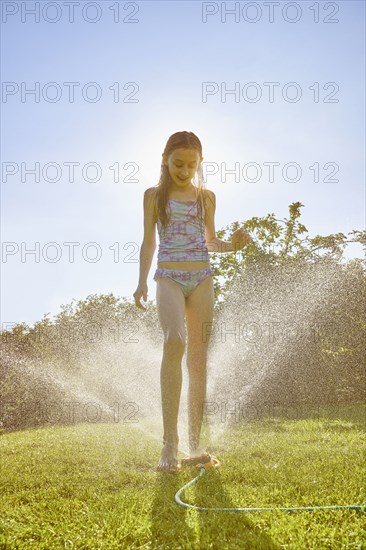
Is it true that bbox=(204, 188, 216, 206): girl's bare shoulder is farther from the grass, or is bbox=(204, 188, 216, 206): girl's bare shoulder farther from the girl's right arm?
the grass

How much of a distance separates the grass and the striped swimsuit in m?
1.10

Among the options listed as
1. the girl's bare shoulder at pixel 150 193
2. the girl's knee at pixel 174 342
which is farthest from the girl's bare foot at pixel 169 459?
the girl's bare shoulder at pixel 150 193

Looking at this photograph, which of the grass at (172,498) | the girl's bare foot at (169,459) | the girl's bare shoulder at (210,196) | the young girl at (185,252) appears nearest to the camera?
the grass at (172,498)

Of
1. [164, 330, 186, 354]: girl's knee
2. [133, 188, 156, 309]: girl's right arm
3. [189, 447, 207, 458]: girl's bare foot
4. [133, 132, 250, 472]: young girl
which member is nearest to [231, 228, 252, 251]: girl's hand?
[133, 132, 250, 472]: young girl

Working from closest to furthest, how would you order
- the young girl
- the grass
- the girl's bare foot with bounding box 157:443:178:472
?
the grass < the girl's bare foot with bounding box 157:443:178:472 < the young girl

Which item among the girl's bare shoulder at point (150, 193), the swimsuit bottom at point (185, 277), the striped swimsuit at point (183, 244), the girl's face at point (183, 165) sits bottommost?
the swimsuit bottom at point (185, 277)

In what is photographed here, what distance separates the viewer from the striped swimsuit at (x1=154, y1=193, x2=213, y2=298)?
2.99 metres

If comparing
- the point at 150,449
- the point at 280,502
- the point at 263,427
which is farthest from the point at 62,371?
the point at 280,502

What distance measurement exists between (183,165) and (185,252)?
556 mm

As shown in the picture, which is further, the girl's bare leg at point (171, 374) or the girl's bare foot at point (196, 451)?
the girl's bare foot at point (196, 451)

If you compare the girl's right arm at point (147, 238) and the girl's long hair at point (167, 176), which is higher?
the girl's long hair at point (167, 176)

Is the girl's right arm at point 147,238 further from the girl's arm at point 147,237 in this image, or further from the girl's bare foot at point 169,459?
the girl's bare foot at point 169,459

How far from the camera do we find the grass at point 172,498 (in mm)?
1609

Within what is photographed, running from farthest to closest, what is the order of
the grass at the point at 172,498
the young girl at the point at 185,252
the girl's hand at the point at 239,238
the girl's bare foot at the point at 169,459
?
the girl's hand at the point at 239,238 < the young girl at the point at 185,252 < the girl's bare foot at the point at 169,459 < the grass at the point at 172,498
